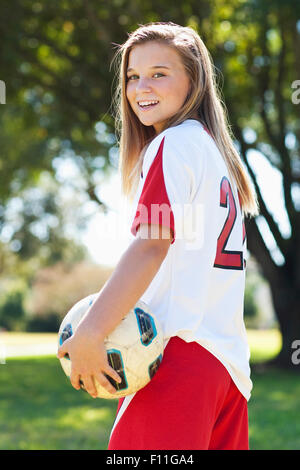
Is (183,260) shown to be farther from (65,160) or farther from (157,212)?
(65,160)

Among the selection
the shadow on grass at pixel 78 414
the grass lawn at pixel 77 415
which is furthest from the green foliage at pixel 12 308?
the grass lawn at pixel 77 415

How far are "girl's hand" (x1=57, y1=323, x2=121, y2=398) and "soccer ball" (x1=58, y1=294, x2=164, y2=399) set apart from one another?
3 centimetres

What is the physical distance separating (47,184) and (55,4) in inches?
760

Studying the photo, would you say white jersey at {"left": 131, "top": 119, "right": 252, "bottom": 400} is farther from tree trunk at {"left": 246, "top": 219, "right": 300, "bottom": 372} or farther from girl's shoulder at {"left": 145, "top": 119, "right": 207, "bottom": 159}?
tree trunk at {"left": 246, "top": 219, "right": 300, "bottom": 372}

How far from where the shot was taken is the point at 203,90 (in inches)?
84.7

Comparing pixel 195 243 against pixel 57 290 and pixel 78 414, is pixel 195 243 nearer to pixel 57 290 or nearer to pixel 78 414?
pixel 78 414

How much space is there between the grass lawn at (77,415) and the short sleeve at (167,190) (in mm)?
4521

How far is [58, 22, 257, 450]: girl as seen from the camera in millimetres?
1769

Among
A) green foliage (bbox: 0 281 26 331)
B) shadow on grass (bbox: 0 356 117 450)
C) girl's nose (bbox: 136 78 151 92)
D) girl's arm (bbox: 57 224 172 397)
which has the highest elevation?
girl's nose (bbox: 136 78 151 92)

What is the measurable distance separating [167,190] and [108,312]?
1.36 ft

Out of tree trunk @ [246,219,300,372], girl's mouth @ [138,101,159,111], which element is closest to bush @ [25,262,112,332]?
tree trunk @ [246,219,300,372]

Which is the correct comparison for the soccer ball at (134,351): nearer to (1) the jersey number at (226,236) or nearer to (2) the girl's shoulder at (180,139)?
(1) the jersey number at (226,236)

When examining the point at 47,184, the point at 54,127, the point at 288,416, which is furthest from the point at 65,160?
the point at 47,184

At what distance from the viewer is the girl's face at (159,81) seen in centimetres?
210
